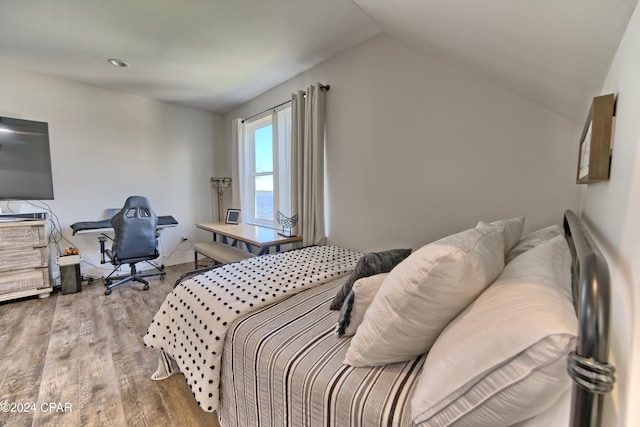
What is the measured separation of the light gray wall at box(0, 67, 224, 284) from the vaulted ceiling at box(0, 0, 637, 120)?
241mm

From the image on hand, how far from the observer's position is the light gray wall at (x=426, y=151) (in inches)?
60.4

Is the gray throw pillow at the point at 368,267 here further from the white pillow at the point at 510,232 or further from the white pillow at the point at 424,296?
the white pillow at the point at 510,232

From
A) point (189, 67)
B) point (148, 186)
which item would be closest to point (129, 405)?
point (189, 67)

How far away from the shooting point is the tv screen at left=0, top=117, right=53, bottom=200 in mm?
2834

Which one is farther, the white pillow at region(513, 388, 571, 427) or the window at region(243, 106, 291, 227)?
the window at region(243, 106, 291, 227)

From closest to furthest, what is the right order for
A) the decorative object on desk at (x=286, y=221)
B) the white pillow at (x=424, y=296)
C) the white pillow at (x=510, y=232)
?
1. the white pillow at (x=424, y=296)
2. the white pillow at (x=510, y=232)
3. the decorative object on desk at (x=286, y=221)

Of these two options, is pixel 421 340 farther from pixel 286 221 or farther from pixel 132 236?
pixel 132 236

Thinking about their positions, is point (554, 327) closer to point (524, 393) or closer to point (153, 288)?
point (524, 393)

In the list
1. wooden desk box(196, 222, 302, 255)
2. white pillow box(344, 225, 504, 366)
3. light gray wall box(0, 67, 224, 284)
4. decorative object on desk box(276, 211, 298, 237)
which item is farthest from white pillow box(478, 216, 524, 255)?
light gray wall box(0, 67, 224, 284)

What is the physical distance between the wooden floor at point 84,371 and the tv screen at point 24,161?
3.96ft

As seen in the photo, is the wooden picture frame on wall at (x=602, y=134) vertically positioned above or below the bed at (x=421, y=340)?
above

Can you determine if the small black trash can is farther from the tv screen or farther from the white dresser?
the tv screen

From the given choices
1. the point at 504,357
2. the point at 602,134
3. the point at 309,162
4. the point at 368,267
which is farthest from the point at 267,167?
the point at 504,357

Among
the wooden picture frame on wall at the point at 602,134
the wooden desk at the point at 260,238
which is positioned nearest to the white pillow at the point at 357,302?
the wooden picture frame on wall at the point at 602,134
